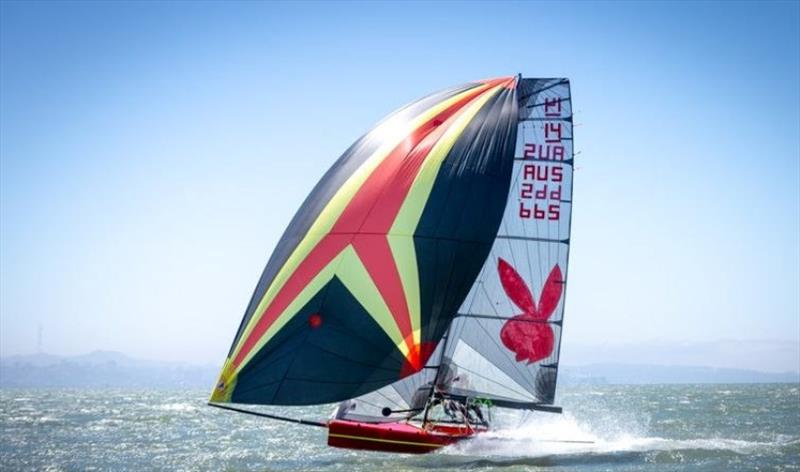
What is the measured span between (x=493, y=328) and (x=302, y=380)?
14.5ft

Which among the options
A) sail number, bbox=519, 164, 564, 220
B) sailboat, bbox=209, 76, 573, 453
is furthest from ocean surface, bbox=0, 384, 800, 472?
sail number, bbox=519, 164, 564, 220

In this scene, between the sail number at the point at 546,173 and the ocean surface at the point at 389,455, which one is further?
the sail number at the point at 546,173

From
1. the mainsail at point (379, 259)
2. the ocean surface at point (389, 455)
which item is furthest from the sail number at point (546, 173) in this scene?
the ocean surface at point (389, 455)

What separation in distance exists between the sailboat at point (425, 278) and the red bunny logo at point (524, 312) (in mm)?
28

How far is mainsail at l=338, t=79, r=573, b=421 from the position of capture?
55.7 ft

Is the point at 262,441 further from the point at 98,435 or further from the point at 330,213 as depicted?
the point at 330,213

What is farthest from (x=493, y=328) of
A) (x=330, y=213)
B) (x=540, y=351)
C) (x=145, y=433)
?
(x=145, y=433)

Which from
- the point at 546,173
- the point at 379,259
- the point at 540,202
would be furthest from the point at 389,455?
the point at 546,173

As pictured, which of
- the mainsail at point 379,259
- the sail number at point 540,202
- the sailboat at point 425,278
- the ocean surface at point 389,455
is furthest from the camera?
the sail number at point 540,202

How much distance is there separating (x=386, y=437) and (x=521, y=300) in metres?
3.82

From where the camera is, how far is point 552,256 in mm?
17000

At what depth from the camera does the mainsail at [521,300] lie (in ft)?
55.7

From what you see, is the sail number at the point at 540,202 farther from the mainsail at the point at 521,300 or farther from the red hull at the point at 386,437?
the red hull at the point at 386,437

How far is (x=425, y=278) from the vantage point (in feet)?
51.1
